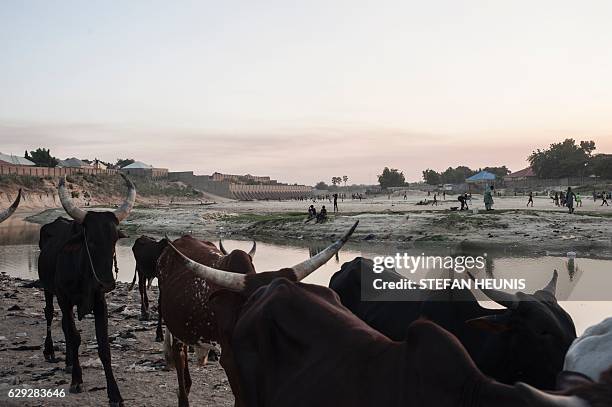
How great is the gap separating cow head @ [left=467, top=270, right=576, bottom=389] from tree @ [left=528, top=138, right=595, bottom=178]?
312 feet

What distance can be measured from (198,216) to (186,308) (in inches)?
1571

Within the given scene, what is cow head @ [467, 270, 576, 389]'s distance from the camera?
3.78 metres

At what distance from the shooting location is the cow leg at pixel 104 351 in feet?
20.8

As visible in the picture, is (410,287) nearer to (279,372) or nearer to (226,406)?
(226,406)

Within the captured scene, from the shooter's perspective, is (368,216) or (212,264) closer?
(212,264)

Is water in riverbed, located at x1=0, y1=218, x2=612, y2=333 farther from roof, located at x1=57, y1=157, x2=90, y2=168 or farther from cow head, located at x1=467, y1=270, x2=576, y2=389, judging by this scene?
roof, located at x1=57, y1=157, x2=90, y2=168

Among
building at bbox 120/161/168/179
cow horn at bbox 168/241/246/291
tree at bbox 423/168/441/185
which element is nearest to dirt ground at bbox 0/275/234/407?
cow horn at bbox 168/241/246/291

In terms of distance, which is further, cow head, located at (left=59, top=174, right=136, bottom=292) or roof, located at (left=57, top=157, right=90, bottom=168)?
roof, located at (left=57, top=157, right=90, bottom=168)

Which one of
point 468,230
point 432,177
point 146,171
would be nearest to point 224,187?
point 146,171

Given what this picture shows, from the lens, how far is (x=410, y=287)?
5.98 m

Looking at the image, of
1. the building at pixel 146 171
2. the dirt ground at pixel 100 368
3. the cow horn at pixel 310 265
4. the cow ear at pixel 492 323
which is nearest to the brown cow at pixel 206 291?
the cow horn at pixel 310 265

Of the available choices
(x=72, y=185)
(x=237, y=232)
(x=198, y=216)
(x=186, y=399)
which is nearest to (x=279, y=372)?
(x=186, y=399)

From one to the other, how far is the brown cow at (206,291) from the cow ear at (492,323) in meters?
1.21

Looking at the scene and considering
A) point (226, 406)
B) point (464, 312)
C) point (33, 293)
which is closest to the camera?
point (464, 312)
